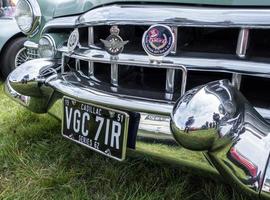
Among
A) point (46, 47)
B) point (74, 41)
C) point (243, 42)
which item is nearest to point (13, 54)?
point (46, 47)

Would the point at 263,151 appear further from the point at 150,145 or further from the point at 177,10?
the point at 177,10

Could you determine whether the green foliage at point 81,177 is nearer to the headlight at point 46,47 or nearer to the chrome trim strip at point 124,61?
the chrome trim strip at point 124,61

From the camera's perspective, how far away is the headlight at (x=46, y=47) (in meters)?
2.12

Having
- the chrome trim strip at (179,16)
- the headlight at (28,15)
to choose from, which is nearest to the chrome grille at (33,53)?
the headlight at (28,15)

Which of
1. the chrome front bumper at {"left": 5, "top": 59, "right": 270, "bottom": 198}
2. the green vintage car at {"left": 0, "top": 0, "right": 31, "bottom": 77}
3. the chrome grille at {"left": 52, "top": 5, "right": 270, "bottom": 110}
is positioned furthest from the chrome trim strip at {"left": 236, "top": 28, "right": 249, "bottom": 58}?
the green vintage car at {"left": 0, "top": 0, "right": 31, "bottom": 77}

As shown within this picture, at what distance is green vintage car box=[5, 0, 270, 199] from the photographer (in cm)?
122

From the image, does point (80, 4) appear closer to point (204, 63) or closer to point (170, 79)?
point (170, 79)

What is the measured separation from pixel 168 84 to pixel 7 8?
2935 mm

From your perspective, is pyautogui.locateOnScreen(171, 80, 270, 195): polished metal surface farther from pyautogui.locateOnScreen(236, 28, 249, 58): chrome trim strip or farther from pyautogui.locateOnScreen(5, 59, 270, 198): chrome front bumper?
pyautogui.locateOnScreen(236, 28, 249, 58): chrome trim strip

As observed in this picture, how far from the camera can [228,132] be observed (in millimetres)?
1209

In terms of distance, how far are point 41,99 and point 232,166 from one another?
3.63ft

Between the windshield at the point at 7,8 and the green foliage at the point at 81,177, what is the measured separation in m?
1.87

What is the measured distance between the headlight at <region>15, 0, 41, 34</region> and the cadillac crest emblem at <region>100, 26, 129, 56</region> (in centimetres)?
77

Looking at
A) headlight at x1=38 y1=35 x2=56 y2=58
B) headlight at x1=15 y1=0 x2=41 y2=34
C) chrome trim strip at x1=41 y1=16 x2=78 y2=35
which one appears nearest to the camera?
chrome trim strip at x1=41 y1=16 x2=78 y2=35
